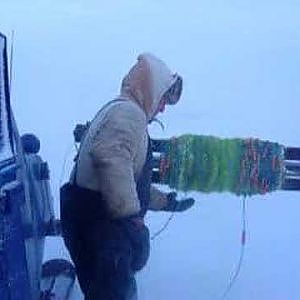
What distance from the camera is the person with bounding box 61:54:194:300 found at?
2262 millimetres

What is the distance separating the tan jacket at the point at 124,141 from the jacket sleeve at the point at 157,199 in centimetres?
34

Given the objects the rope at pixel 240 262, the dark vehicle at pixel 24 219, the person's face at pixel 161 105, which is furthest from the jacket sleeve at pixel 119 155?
the rope at pixel 240 262

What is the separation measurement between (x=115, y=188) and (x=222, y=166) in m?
0.73

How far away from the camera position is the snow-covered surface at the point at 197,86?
3256 millimetres

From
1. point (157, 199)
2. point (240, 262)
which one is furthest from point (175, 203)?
point (240, 262)

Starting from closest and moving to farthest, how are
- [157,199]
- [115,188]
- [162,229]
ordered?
[115,188] → [157,199] → [162,229]

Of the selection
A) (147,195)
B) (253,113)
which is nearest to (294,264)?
(253,113)

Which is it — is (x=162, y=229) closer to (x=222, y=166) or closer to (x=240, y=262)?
(x=240, y=262)

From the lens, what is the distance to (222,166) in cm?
286

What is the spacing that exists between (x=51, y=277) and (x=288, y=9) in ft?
5.15

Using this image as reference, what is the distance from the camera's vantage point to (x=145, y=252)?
8.16 feet

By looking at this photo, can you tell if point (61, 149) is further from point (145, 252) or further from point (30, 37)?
point (145, 252)

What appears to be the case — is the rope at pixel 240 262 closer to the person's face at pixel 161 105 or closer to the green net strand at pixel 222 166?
the green net strand at pixel 222 166

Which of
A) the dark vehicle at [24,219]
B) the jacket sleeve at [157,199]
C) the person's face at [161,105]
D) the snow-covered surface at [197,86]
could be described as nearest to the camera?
the dark vehicle at [24,219]
